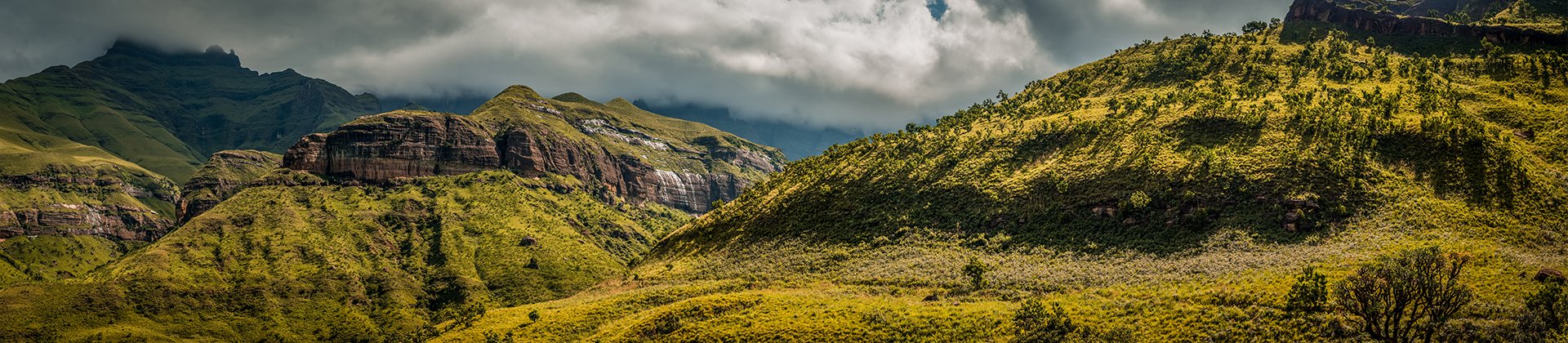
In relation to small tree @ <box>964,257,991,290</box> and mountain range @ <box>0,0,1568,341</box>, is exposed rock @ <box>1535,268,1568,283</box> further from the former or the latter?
small tree @ <box>964,257,991,290</box>

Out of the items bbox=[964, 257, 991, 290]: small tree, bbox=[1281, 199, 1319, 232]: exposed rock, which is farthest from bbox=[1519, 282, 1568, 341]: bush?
bbox=[964, 257, 991, 290]: small tree

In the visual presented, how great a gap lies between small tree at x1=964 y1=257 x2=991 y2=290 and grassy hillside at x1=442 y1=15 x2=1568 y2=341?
1.33 feet

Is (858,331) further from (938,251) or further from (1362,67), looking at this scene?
(1362,67)

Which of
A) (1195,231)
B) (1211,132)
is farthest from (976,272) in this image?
(1211,132)

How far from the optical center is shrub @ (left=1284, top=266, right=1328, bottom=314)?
87.2 meters

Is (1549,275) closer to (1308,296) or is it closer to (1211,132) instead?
(1308,296)

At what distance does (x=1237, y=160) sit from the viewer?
458ft

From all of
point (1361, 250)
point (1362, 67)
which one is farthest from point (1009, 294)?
point (1362, 67)

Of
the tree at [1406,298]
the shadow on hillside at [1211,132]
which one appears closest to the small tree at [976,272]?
the tree at [1406,298]

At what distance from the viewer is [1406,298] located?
72.8 metres

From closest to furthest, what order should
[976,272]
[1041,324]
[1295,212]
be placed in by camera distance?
[1041,324]
[1295,212]
[976,272]

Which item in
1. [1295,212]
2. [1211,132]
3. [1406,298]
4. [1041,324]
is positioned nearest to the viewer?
[1406,298]

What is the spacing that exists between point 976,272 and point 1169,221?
34.5 meters

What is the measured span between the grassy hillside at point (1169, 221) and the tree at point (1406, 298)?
3542 mm
